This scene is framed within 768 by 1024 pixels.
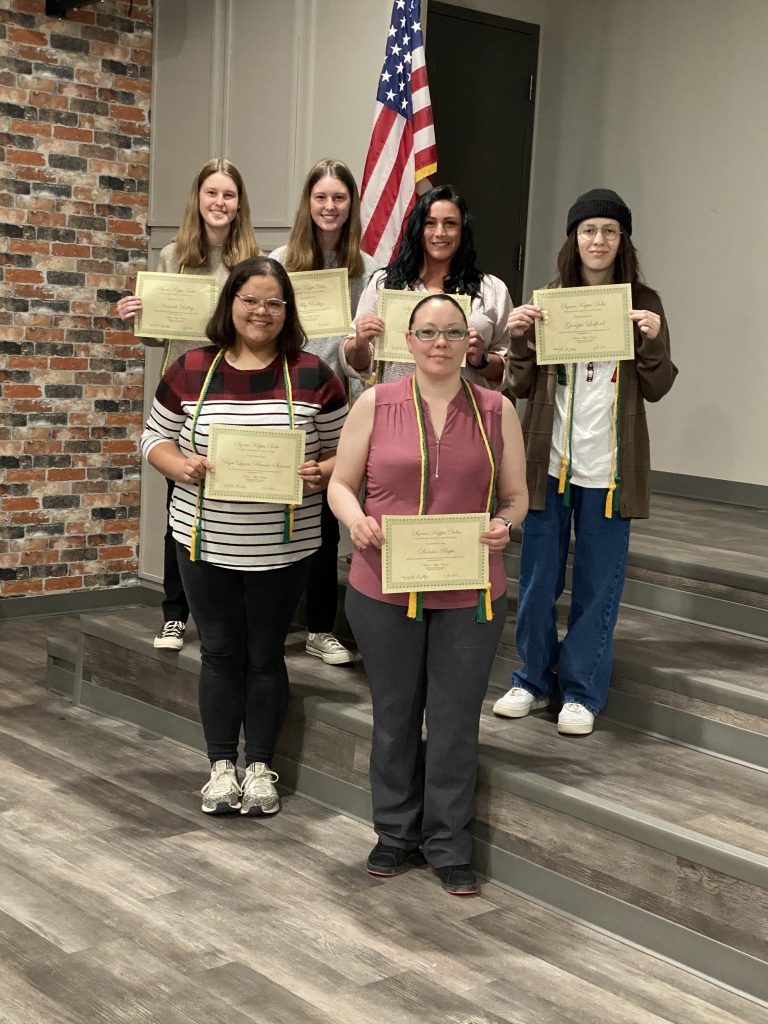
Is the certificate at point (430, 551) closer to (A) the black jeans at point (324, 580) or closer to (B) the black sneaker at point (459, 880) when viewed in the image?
(B) the black sneaker at point (459, 880)

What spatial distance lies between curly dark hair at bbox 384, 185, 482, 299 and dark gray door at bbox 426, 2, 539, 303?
2641mm

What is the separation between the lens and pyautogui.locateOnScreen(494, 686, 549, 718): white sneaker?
12.6 feet

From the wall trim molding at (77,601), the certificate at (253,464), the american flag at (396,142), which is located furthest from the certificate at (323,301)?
the wall trim molding at (77,601)

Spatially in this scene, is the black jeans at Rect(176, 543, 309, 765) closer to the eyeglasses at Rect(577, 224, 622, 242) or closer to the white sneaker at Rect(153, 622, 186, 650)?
the white sneaker at Rect(153, 622, 186, 650)

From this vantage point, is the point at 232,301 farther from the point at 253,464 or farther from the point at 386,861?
the point at 386,861

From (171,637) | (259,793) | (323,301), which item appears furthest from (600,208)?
(171,637)

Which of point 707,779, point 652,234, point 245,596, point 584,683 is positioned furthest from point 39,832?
point 652,234

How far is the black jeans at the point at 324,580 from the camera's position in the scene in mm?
4324

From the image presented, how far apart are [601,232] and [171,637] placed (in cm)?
214

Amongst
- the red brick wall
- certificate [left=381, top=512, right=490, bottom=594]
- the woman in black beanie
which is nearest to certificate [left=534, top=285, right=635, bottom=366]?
the woman in black beanie

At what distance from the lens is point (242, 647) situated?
371 centimetres

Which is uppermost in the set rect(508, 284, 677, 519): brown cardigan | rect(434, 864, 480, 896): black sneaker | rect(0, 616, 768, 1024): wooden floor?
rect(508, 284, 677, 519): brown cardigan

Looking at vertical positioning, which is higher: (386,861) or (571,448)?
(571,448)

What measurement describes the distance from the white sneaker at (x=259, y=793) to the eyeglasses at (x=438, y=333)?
1.47 m
